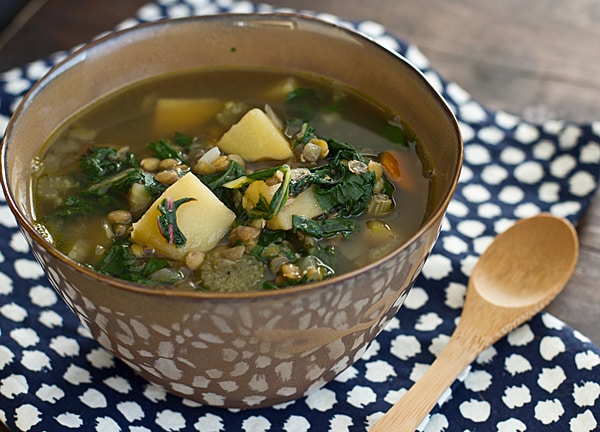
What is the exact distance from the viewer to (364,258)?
7.10ft

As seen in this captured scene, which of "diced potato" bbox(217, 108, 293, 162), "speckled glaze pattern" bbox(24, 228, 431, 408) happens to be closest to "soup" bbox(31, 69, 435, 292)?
"diced potato" bbox(217, 108, 293, 162)

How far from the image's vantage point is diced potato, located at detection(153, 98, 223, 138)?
2.70 meters

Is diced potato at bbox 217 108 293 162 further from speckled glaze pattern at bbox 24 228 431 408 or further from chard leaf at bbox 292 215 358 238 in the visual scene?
speckled glaze pattern at bbox 24 228 431 408

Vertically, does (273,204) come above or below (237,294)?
below

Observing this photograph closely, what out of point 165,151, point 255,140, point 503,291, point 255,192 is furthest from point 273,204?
point 503,291

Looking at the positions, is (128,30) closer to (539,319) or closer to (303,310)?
(303,310)

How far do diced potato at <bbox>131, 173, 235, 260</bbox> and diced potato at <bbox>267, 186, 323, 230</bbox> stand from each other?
14 centimetres

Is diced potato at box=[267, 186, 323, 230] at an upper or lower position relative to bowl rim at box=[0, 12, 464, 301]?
lower

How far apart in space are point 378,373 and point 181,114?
1.08m

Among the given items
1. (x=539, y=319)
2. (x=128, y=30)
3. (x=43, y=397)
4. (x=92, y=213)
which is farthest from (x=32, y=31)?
(x=539, y=319)

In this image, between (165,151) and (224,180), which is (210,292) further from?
(165,151)

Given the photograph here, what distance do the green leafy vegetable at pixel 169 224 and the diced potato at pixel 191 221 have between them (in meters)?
0.01

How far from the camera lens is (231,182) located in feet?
7.61

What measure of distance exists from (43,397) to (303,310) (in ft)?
3.03
